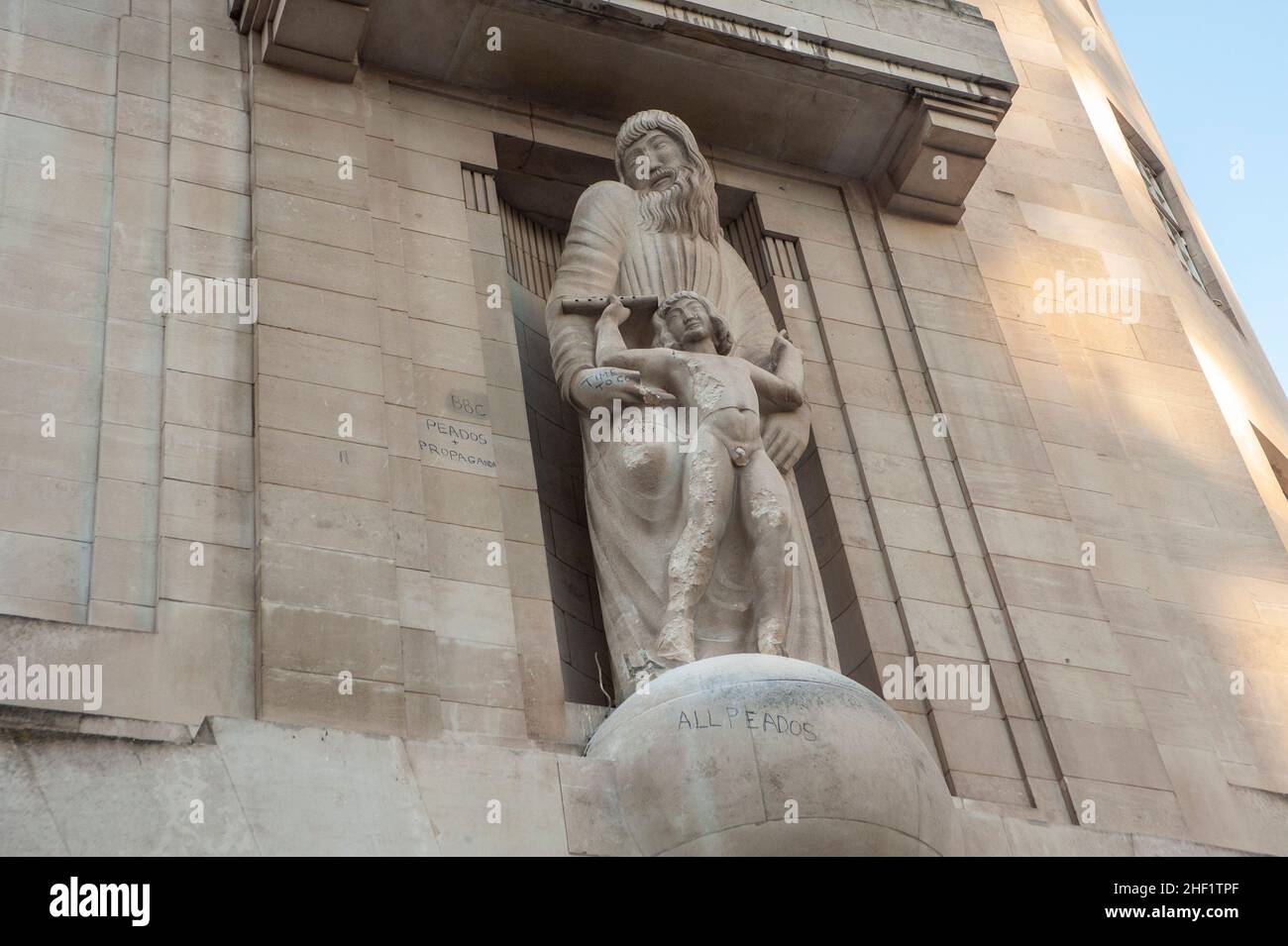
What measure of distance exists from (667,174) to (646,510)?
3.19m

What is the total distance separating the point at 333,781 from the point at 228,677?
4.01 feet

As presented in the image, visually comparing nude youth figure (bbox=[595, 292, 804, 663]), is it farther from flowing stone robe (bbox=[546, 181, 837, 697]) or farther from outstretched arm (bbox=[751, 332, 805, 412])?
flowing stone robe (bbox=[546, 181, 837, 697])

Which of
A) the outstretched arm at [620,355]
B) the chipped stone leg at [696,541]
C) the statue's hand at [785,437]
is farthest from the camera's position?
the statue's hand at [785,437]

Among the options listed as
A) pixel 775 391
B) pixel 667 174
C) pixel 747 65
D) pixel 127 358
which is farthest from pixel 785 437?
pixel 127 358

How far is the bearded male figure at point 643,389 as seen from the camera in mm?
11727

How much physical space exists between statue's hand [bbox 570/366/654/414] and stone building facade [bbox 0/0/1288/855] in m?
0.75

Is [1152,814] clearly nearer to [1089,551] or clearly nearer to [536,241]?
[1089,551]

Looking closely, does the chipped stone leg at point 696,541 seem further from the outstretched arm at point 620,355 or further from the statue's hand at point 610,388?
the outstretched arm at point 620,355

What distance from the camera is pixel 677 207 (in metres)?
13.8

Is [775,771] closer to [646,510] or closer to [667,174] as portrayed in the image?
[646,510]

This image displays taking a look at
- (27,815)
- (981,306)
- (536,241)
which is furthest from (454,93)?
(27,815)

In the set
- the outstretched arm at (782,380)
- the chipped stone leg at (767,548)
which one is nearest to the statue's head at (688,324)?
the outstretched arm at (782,380)

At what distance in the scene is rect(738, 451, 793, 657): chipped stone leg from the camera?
11531mm

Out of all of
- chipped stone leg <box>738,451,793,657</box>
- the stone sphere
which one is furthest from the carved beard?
the stone sphere
